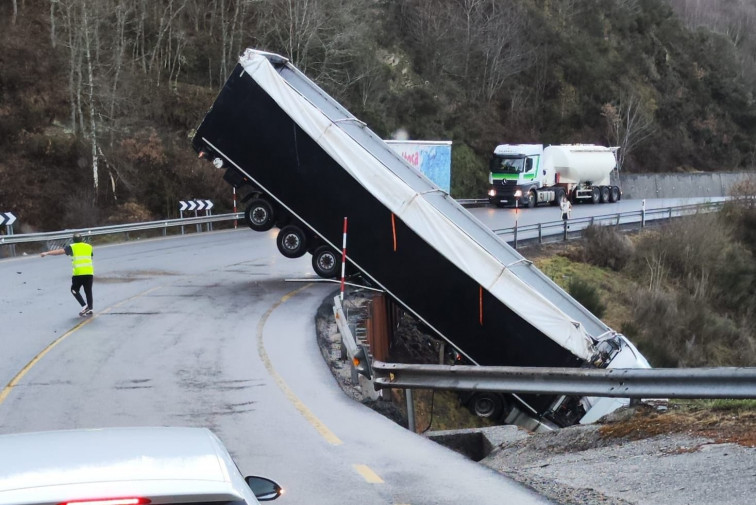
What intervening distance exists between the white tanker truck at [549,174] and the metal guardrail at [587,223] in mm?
9538

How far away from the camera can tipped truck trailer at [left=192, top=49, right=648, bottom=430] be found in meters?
14.6

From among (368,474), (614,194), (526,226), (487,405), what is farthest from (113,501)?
(614,194)

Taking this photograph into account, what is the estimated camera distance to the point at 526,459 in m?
8.84

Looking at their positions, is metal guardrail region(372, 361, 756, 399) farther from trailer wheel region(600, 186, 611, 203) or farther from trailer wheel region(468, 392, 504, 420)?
trailer wheel region(600, 186, 611, 203)

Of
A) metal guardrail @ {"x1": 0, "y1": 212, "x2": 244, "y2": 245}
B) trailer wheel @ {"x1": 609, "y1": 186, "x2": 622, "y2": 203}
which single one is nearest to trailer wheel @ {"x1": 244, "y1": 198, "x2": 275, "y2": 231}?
metal guardrail @ {"x1": 0, "y1": 212, "x2": 244, "y2": 245}

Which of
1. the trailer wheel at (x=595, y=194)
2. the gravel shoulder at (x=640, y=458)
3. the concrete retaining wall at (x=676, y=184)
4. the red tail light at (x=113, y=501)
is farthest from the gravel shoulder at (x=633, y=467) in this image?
the concrete retaining wall at (x=676, y=184)

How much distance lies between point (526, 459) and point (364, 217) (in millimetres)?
8947

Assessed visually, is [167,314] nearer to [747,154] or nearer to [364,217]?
[364,217]

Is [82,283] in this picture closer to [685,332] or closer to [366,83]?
[685,332]

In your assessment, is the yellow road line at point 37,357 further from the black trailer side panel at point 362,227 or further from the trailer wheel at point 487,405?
the trailer wheel at point 487,405

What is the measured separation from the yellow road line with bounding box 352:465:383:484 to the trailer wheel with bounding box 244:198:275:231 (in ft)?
39.2

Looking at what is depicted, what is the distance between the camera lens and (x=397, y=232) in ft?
53.8

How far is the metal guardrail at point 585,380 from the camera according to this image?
739 centimetres

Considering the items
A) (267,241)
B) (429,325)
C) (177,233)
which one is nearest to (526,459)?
(429,325)
